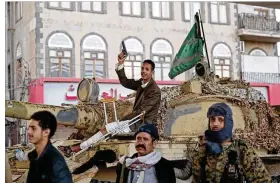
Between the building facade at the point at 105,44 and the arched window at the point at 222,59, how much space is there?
37 millimetres

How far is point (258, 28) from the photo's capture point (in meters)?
22.1

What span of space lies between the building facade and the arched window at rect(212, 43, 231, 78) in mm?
37

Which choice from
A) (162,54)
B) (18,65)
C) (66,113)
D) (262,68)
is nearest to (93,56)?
(162,54)

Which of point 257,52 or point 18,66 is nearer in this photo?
point 18,66

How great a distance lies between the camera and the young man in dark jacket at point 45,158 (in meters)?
4.13

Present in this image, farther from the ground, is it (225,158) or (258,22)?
(258,22)

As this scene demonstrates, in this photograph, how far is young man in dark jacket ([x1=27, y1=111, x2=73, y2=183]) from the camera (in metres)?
4.13

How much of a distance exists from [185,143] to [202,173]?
208 cm

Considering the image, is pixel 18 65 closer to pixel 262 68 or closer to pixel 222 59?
pixel 222 59

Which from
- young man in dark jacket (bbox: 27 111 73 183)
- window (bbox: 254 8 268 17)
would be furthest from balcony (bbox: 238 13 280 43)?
young man in dark jacket (bbox: 27 111 73 183)

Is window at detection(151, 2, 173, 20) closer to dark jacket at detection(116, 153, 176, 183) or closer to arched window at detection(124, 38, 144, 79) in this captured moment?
arched window at detection(124, 38, 144, 79)

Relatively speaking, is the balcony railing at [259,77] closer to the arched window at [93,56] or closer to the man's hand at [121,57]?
the arched window at [93,56]

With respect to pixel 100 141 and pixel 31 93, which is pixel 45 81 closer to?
pixel 31 93

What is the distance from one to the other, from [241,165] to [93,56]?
14.0 m
